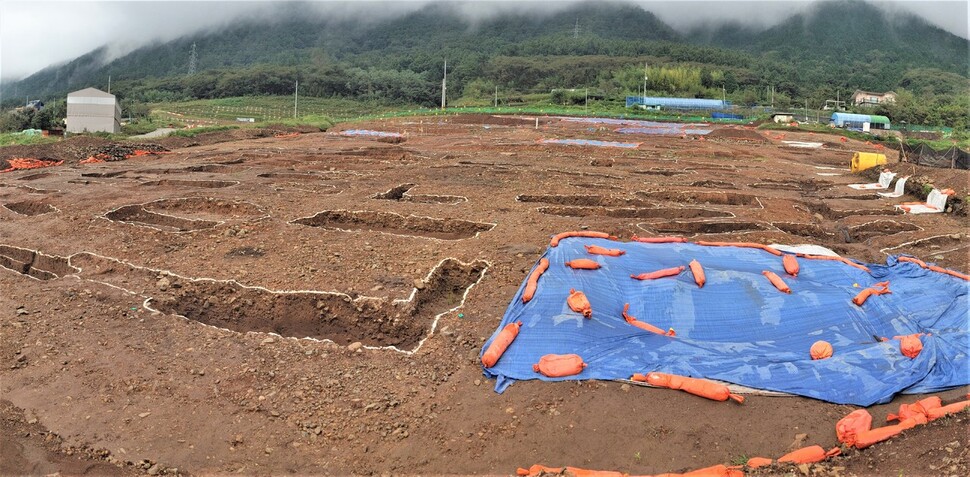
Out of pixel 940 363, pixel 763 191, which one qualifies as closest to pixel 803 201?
pixel 763 191

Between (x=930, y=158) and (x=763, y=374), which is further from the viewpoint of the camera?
(x=930, y=158)

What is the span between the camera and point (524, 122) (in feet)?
155

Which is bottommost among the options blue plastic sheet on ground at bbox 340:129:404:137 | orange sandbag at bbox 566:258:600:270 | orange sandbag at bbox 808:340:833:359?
orange sandbag at bbox 808:340:833:359

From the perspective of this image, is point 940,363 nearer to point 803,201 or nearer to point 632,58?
point 803,201

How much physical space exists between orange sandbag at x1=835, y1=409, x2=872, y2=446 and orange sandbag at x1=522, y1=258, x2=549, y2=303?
3487 mm

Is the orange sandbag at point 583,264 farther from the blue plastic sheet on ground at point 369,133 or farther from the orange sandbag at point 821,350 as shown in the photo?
the blue plastic sheet on ground at point 369,133

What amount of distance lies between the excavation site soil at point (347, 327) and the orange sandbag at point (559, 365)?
16 cm

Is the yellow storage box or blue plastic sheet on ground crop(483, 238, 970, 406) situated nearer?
blue plastic sheet on ground crop(483, 238, 970, 406)

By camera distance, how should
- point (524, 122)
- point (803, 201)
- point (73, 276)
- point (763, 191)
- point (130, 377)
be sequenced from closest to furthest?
point (130, 377) → point (73, 276) → point (803, 201) → point (763, 191) → point (524, 122)

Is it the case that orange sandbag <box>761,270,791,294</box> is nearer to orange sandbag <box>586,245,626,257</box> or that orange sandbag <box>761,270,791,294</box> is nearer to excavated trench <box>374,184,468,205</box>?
orange sandbag <box>586,245,626,257</box>

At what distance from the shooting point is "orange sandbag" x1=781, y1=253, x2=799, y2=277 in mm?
8375

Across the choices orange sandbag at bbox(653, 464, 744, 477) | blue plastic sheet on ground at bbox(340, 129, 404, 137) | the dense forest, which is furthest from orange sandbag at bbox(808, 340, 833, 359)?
the dense forest

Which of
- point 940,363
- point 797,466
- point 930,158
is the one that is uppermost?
point 930,158

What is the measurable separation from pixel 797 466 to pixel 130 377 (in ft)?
20.8
